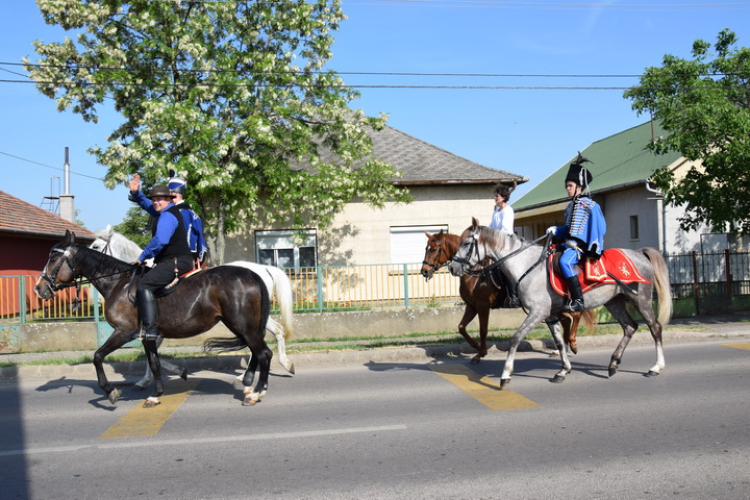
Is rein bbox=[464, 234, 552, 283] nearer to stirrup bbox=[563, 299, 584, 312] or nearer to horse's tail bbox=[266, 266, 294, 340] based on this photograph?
stirrup bbox=[563, 299, 584, 312]

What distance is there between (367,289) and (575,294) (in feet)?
22.6

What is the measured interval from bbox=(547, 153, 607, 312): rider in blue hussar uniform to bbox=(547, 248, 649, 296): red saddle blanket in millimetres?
105

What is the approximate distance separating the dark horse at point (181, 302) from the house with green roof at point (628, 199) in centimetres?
1357

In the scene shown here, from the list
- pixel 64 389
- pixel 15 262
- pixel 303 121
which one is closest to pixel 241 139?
pixel 303 121

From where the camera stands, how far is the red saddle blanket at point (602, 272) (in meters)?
7.72

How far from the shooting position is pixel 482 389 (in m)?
7.40

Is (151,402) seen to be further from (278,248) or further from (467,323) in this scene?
(278,248)

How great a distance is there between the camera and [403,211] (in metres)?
18.2

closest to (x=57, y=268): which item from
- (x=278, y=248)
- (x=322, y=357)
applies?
(x=322, y=357)

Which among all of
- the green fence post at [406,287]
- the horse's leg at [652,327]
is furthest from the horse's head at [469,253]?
the green fence post at [406,287]

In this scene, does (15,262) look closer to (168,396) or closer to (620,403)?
(168,396)

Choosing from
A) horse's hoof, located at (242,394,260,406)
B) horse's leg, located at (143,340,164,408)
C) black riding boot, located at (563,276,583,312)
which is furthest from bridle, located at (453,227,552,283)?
horse's leg, located at (143,340,164,408)

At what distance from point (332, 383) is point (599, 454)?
14.2 feet

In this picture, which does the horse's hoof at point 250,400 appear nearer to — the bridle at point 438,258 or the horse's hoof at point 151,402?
the horse's hoof at point 151,402
